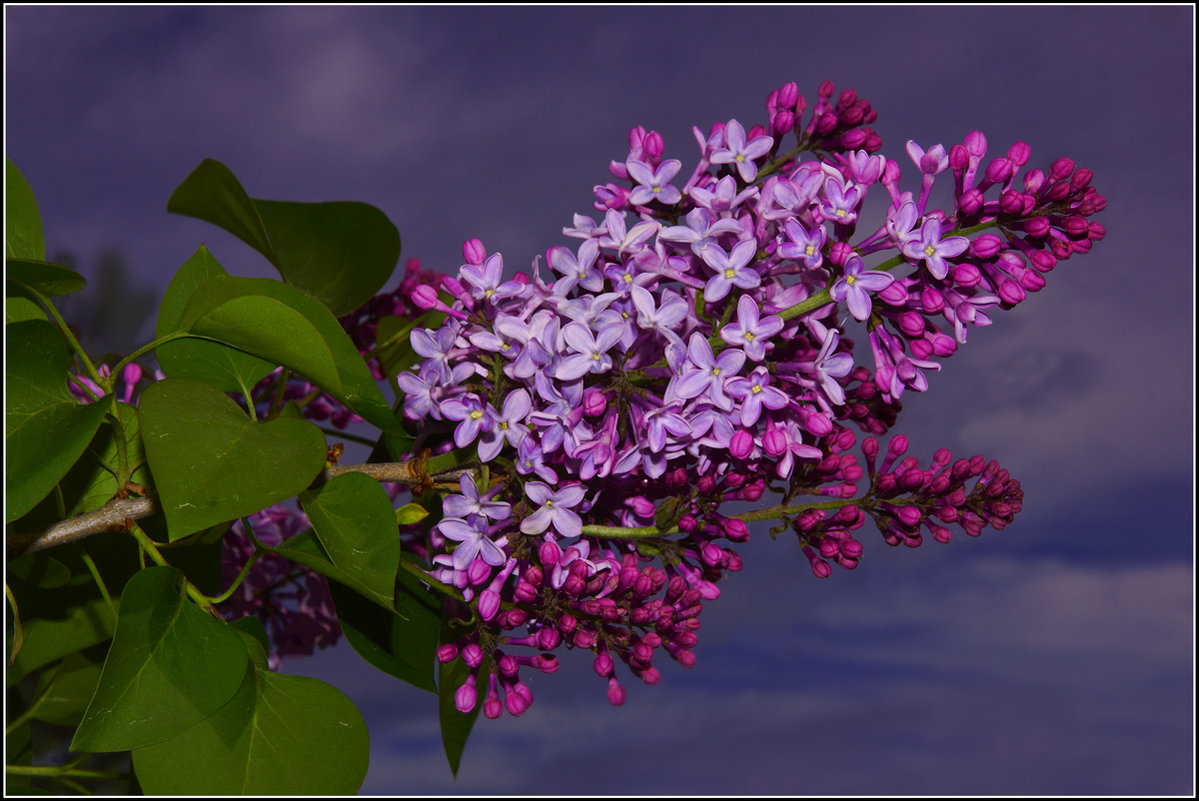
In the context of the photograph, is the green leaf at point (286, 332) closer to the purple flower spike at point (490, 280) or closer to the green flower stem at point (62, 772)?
the purple flower spike at point (490, 280)

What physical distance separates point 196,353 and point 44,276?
19cm

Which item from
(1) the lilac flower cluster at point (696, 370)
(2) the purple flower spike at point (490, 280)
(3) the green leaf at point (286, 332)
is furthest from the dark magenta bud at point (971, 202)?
(3) the green leaf at point (286, 332)

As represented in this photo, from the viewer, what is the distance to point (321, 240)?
1068 mm

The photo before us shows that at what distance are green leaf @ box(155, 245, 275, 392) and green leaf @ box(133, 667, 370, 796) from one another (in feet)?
0.89

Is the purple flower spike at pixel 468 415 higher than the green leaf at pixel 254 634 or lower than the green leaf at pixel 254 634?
higher

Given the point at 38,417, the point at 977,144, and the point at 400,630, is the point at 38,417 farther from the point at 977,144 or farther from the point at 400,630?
the point at 977,144

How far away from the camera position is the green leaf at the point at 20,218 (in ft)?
2.91

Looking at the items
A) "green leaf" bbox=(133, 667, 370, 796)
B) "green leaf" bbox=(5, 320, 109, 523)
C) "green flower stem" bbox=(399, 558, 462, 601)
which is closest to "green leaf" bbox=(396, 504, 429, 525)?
"green flower stem" bbox=(399, 558, 462, 601)

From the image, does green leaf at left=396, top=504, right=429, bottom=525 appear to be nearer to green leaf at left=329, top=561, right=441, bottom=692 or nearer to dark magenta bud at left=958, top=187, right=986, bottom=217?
green leaf at left=329, top=561, right=441, bottom=692

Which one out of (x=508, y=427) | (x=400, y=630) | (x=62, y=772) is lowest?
(x=62, y=772)

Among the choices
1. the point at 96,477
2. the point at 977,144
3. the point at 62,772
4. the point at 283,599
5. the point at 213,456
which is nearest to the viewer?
the point at 213,456

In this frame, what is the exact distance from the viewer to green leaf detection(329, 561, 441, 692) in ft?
2.90

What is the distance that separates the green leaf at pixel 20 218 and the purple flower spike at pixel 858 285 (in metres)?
0.71

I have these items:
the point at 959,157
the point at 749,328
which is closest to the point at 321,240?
the point at 749,328
